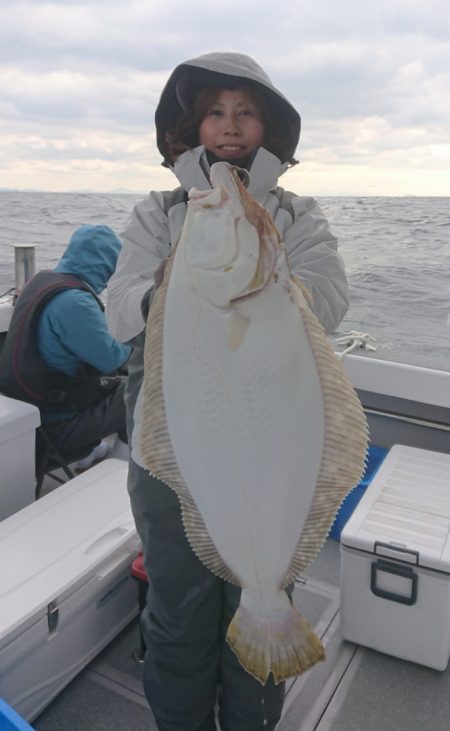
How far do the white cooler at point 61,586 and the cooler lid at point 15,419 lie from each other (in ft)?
1.16

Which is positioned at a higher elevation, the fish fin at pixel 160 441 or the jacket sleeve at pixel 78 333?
the fish fin at pixel 160 441

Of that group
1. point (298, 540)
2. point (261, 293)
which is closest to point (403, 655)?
point (298, 540)

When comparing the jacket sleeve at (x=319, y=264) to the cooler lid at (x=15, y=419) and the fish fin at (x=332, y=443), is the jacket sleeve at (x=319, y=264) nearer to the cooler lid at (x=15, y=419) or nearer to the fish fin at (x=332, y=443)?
the fish fin at (x=332, y=443)

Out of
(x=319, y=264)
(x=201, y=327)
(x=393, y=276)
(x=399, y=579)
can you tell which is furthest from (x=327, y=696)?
(x=393, y=276)

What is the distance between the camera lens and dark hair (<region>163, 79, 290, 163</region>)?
60.4 inches

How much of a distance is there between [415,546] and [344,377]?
139 cm

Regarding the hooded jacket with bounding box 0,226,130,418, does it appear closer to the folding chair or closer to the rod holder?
the folding chair

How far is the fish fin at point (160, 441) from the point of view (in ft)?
3.65

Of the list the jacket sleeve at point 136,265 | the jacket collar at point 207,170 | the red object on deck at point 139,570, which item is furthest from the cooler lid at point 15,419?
the jacket collar at point 207,170

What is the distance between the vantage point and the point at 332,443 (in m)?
1.11

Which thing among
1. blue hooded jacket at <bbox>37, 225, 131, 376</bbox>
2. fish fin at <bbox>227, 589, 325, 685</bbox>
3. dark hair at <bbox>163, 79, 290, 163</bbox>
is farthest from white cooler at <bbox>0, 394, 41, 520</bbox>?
fish fin at <bbox>227, 589, 325, 685</bbox>

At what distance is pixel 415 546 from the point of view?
7.31 ft

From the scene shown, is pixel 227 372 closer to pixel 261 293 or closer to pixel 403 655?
pixel 261 293

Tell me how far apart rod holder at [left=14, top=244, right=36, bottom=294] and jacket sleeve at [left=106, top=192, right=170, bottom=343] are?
10.3ft
